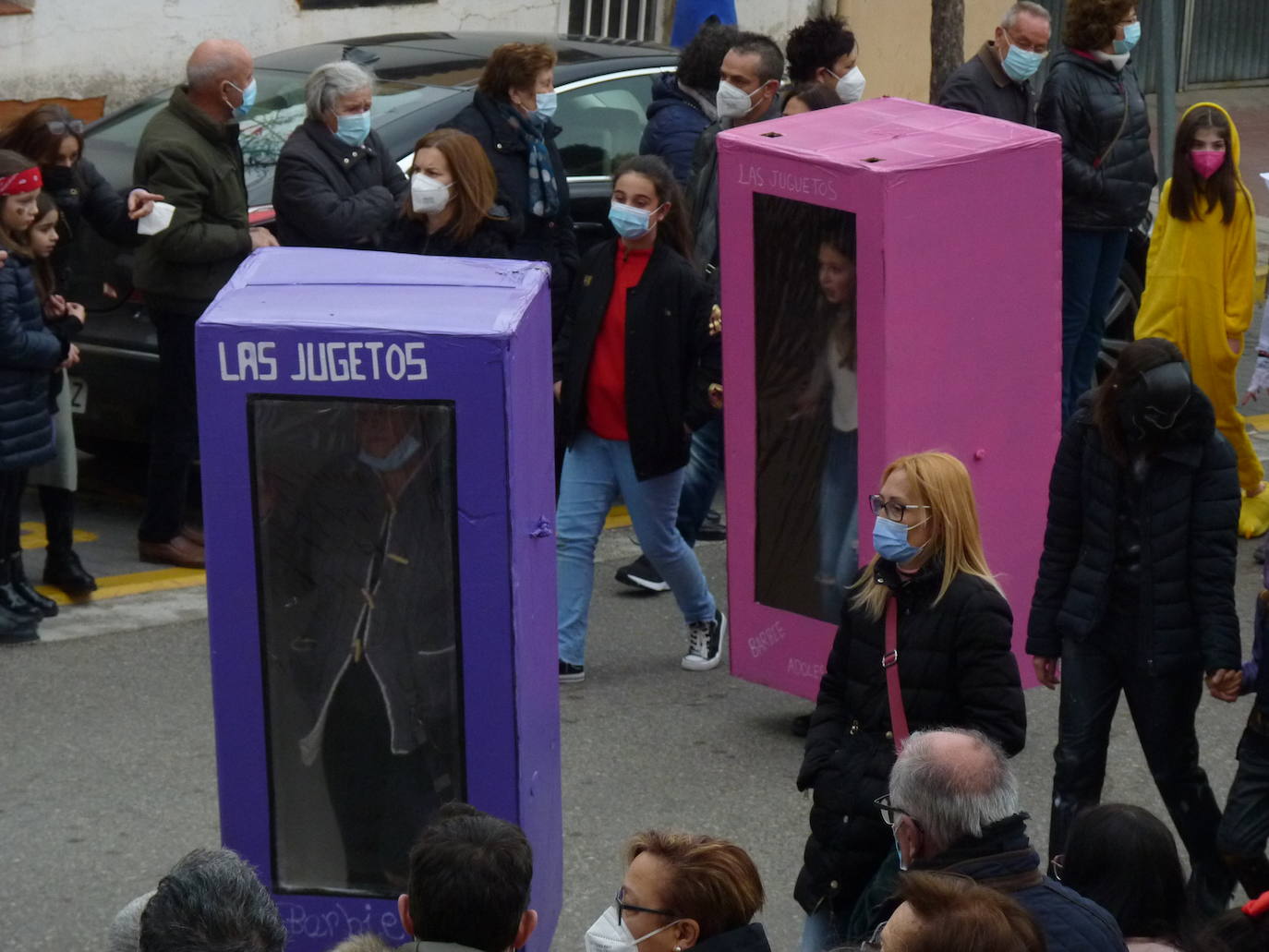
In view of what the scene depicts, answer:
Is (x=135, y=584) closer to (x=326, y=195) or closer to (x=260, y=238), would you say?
(x=260, y=238)

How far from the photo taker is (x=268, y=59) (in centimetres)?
956

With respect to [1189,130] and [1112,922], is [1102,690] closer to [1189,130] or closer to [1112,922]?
[1112,922]

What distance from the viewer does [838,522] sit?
6082 millimetres

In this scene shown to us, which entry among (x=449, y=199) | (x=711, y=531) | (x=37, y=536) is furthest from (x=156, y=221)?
(x=711, y=531)

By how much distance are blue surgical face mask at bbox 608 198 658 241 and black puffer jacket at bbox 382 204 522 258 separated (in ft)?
2.17

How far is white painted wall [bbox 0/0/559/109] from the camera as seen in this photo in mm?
12586

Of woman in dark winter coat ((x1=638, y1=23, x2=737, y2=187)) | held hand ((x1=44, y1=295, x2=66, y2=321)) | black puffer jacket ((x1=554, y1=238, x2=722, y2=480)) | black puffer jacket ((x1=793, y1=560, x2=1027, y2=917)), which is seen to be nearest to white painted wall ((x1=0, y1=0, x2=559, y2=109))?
woman in dark winter coat ((x1=638, y1=23, x2=737, y2=187))

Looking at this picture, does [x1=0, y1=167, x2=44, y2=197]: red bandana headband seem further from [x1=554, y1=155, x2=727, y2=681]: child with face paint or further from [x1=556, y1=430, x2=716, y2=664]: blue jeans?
[x1=556, y1=430, x2=716, y2=664]: blue jeans

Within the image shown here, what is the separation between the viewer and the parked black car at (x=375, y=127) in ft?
25.8

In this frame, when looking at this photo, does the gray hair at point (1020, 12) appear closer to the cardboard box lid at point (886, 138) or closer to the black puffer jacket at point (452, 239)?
the cardboard box lid at point (886, 138)

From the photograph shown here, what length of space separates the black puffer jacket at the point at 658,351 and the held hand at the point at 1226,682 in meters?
2.01

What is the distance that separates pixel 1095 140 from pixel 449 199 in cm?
317

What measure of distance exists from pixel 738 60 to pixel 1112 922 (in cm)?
516

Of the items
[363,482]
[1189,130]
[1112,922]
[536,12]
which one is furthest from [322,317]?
[536,12]
